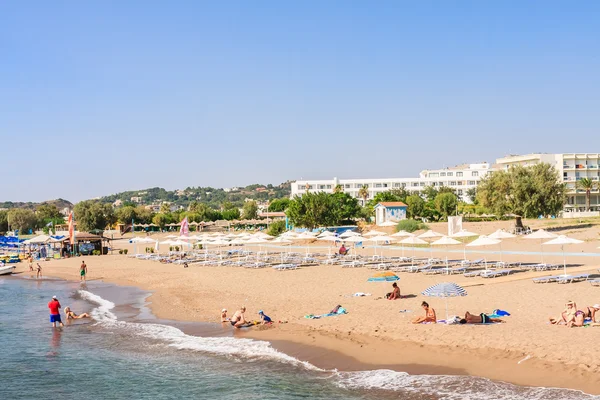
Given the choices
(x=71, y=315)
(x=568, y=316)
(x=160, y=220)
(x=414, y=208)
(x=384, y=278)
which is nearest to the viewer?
(x=568, y=316)

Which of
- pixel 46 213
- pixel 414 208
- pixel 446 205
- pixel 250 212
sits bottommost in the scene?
pixel 250 212

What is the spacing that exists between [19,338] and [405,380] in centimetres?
1405

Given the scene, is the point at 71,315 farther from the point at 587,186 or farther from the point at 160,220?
the point at 160,220

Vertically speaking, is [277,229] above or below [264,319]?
above

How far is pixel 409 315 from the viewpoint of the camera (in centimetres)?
1791

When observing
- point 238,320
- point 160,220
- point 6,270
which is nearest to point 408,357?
point 238,320

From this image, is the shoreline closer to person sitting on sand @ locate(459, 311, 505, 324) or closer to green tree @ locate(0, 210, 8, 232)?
person sitting on sand @ locate(459, 311, 505, 324)

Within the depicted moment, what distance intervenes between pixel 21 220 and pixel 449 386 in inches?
4856

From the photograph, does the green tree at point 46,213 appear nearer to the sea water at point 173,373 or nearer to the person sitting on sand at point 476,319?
Result: the sea water at point 173,373


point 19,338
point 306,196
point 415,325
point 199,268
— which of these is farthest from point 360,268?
point 306,196

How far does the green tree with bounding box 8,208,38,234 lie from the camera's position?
384 ft

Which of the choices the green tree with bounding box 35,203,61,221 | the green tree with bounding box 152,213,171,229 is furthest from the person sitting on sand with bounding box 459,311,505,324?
the green tree with bounding box 35,203,61,221

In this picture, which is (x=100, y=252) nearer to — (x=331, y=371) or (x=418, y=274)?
(x=418, y=274)

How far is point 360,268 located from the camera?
105ft
